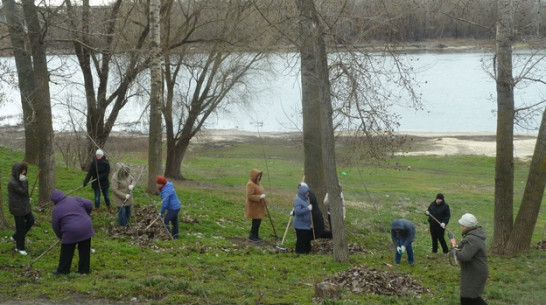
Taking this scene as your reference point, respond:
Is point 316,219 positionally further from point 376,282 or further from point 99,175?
point 99,175

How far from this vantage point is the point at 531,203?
47.2 feet

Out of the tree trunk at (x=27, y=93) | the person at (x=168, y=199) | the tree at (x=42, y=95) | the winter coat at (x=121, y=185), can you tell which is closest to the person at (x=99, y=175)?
the winter coat at (x=121, y=185)

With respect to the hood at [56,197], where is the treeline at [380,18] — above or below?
above

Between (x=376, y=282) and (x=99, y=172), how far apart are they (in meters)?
7.68

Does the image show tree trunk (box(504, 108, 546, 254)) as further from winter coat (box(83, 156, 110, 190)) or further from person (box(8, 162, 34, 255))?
person (box(8, 162, 34, 255))

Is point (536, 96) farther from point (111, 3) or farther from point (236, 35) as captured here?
point (111, 3)

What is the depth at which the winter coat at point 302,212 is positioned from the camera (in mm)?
13250

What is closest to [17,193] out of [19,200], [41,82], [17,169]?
[19,200]

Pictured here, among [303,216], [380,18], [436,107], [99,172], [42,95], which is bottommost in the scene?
[303,216]

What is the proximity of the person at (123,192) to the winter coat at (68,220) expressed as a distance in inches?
146

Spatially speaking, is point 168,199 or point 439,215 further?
point 439,215

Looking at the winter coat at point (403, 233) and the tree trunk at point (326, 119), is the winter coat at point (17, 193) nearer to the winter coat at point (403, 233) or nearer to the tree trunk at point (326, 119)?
the tree trunk at point (326, 119)

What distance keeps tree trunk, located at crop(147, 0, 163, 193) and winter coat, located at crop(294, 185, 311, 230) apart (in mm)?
6391

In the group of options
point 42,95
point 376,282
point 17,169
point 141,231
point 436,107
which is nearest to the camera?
point 376,282
